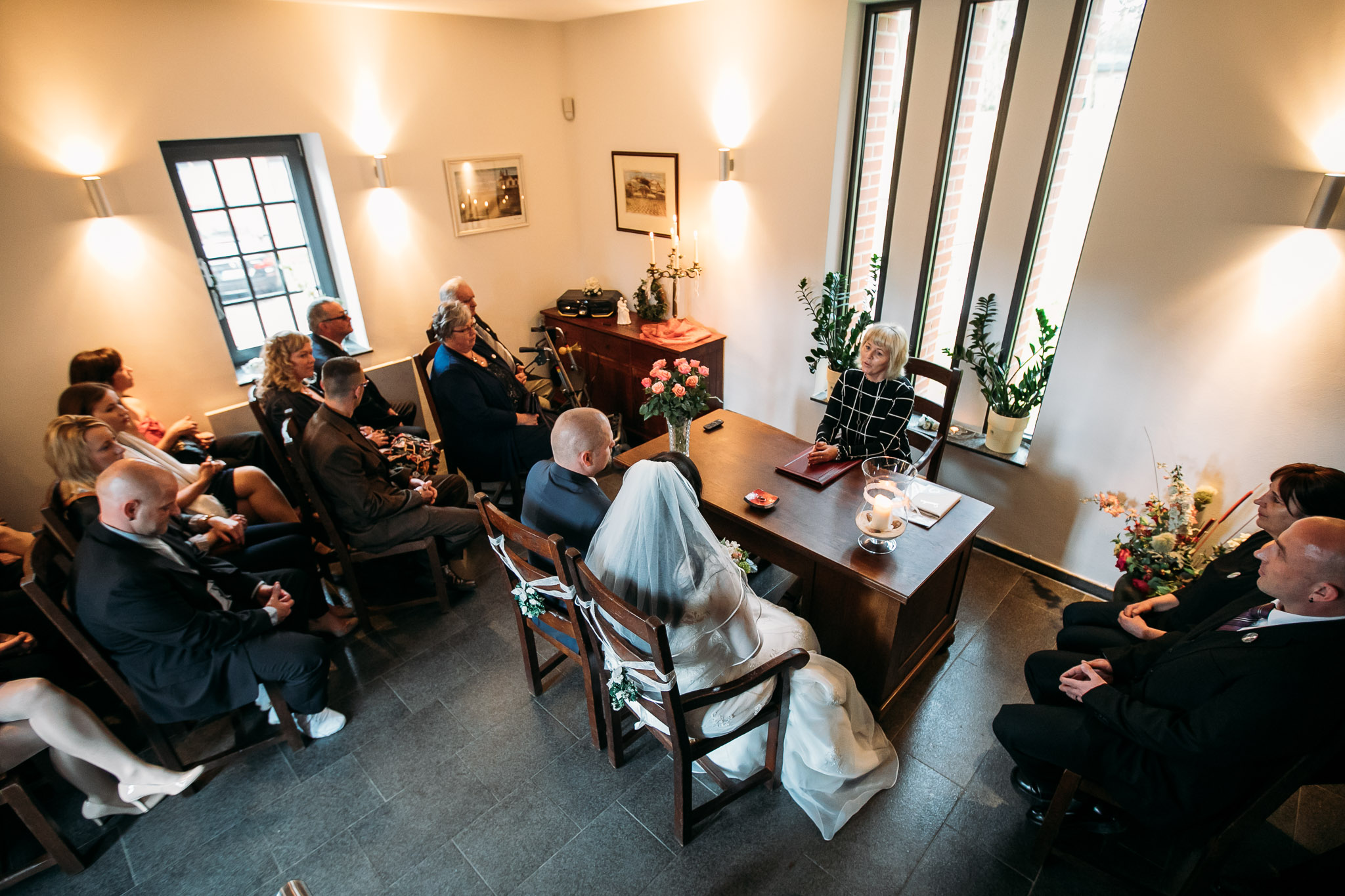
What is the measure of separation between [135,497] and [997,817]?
3122mm

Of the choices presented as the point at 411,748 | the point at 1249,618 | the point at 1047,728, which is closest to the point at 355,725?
the point at 411,748

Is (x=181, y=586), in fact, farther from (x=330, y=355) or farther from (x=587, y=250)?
(x=587, y=250)

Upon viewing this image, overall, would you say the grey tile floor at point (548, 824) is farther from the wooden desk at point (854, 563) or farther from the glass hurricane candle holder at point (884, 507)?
the glass hurricane candle holder at point (884, 507)

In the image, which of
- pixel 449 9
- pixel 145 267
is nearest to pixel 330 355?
pixel 145 267

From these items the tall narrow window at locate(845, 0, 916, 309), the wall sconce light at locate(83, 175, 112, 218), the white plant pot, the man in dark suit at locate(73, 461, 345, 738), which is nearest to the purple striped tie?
the white plant pot

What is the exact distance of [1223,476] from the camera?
280cm

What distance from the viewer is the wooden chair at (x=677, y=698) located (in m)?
1.84

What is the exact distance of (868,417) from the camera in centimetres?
315

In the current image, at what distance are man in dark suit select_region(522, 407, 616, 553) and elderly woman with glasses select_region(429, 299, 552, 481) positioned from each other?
118 centimetres

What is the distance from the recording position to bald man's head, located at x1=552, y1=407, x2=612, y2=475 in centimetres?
228

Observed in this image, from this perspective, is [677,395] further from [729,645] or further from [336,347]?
[336,347]

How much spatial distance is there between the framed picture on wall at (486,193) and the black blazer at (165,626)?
3.10m

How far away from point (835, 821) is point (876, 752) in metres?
0.29

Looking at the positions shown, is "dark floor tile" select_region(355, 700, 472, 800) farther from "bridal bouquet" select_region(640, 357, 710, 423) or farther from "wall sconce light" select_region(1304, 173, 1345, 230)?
"wall sconce light" select_region(1304, 173, 1345, 230)
